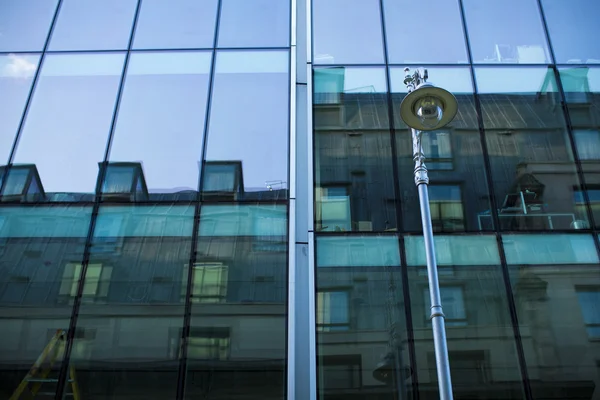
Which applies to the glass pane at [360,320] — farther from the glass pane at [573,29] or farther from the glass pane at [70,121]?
the glass pane at [573,29]

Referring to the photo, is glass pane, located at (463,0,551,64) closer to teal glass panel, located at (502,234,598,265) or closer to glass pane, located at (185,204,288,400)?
teal glass panel, located at (502,234,598,265)

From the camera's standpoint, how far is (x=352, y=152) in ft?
43.4

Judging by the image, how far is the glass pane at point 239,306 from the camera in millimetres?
10930

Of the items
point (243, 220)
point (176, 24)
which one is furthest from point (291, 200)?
point (176, 24)

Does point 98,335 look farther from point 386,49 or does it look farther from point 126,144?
point 386,49

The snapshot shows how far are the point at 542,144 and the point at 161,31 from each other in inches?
377

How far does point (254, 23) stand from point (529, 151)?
289 inches

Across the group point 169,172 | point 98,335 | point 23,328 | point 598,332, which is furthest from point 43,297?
point 598,332

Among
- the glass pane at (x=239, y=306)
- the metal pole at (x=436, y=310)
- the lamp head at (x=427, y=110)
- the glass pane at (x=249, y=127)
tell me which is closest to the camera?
the metal pole at (x=436, y=310)

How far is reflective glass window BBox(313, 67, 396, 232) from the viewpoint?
493 inches

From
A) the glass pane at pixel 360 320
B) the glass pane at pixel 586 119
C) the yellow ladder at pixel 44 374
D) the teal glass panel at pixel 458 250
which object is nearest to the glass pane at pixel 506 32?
the glass pane at pixel 586 119

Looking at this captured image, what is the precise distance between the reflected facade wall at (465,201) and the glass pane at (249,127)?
32.6 inches

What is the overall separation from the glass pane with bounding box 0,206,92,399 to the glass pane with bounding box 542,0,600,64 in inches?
459

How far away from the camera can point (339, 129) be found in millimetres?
13508
